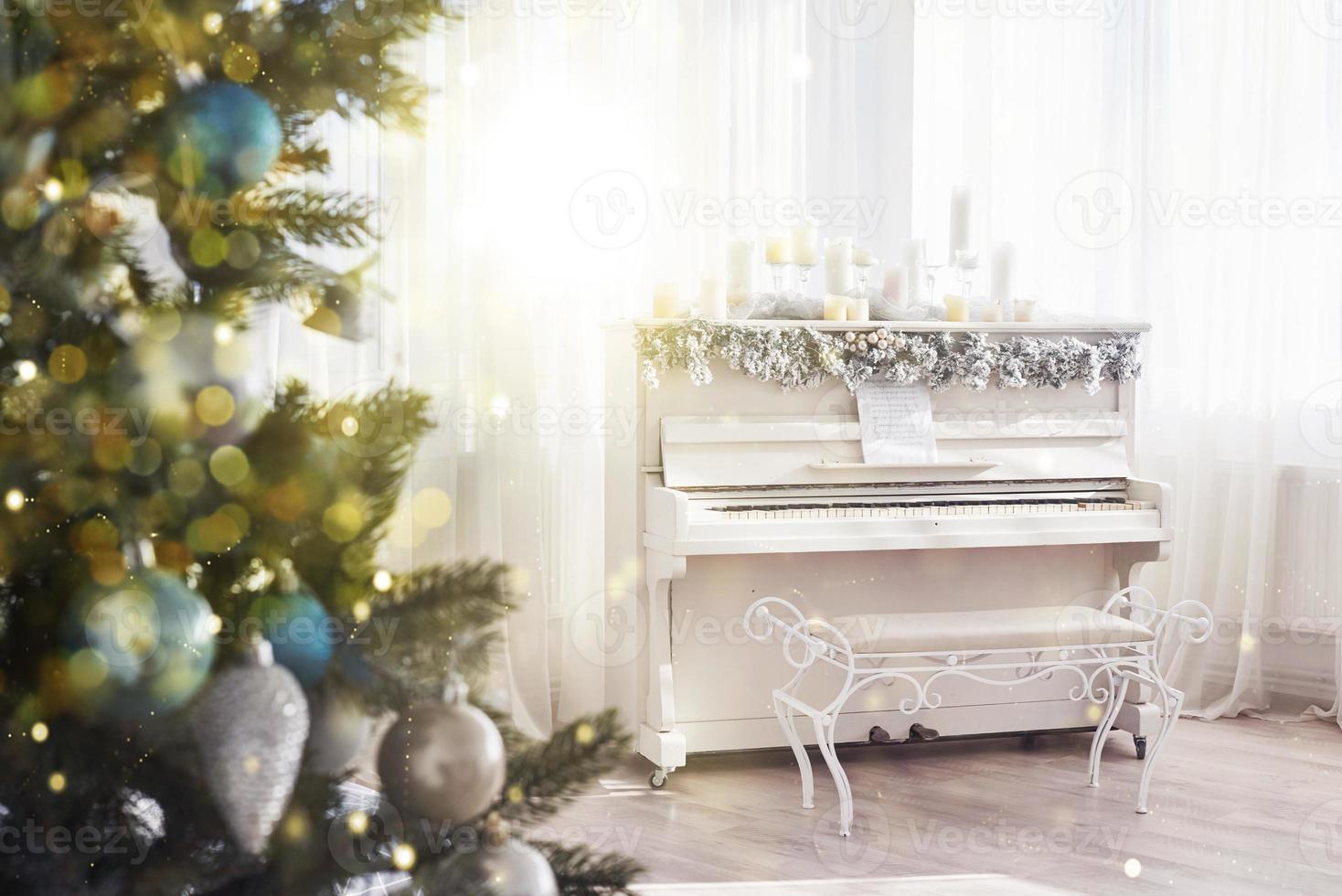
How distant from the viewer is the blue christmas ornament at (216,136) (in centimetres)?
79

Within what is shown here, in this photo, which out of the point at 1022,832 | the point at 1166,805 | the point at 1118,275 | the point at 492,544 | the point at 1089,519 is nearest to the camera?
the point at 1022,832

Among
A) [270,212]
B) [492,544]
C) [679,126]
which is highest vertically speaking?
[679,126]

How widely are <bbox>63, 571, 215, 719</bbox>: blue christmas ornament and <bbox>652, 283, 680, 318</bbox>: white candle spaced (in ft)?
7.94

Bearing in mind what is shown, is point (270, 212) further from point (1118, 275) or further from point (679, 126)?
point (1118, 275)

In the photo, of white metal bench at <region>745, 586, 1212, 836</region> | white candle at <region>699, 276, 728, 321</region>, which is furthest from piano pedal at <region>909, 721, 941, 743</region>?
white candle at <region>699, 276, 728, 321</region>

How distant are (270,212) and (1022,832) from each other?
7.78ft

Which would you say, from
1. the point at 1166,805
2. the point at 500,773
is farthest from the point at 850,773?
the point at 500,773

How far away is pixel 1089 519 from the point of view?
10.3ft

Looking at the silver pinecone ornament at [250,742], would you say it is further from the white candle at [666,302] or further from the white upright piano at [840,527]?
the white candle at [666,302]

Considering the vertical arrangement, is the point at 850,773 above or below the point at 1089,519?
below

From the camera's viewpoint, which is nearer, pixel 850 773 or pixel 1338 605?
pixel 850 773

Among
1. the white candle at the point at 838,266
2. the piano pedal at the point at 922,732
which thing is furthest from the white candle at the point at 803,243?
the piano pedal at the point at 922,732

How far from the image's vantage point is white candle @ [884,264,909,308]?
3.32 meters

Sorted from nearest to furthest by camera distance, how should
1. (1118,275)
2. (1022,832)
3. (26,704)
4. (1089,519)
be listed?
1. (26,704)
2. (1022,832)
3. (1089,519)
4. (1118,275)
